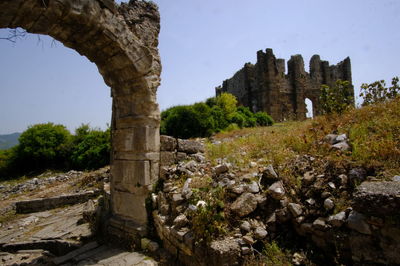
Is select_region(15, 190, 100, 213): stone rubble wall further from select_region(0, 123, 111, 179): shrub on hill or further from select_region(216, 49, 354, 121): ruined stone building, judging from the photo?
select_region(216, 49, 354, 121): ruined stone building

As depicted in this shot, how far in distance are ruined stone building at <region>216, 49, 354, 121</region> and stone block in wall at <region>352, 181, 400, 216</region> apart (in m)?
18.1

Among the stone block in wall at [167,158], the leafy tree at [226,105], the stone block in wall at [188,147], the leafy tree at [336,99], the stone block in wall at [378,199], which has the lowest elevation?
the stone block in wall at [378,199]

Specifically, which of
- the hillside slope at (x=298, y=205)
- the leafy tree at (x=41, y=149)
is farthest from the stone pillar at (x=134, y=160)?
the leafy tree at (x=41, y=149)

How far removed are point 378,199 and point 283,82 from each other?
69.6 feet

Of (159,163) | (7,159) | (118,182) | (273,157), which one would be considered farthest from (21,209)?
(7,159)

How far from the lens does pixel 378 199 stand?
2.43 metres

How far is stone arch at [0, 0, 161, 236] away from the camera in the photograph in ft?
13.3

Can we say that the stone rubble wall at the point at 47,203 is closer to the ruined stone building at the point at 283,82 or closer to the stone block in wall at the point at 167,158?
the stone block in wall at the point at 167,158

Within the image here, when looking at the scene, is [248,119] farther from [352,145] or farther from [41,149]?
[41,149]

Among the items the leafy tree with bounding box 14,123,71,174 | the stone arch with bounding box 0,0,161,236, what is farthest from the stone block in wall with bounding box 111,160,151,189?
the leafy tree with bounding box 14,123,71,174

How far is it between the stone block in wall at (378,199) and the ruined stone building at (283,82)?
1809 cm

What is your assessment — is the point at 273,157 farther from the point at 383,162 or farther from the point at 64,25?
the point at 64,25

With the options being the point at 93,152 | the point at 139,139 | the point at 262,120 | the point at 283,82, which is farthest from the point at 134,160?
the point at 283,82

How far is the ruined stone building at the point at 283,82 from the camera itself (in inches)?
831
